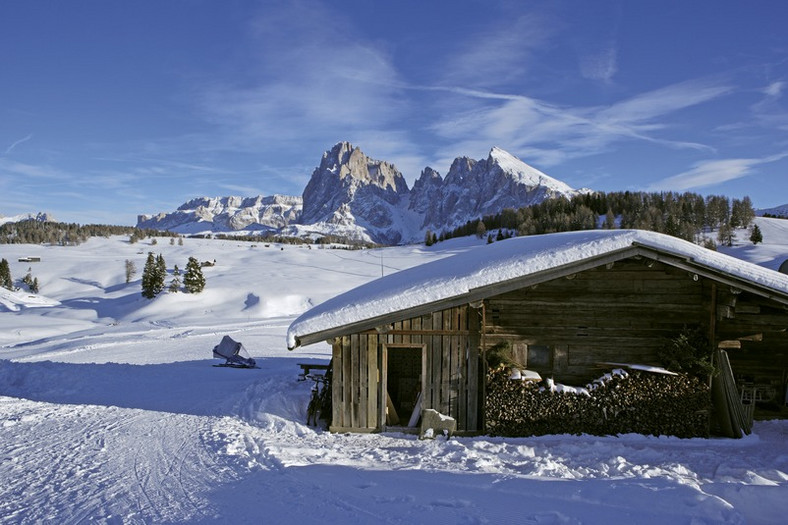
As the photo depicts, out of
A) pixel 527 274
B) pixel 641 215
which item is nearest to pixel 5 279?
pixel 527 274

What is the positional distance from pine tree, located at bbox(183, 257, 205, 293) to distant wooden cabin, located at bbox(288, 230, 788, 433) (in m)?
39.4

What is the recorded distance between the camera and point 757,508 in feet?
19.7

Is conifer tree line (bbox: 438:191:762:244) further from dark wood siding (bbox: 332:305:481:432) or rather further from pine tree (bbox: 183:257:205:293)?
dark wood siding (bbox: 332:305:481:432)

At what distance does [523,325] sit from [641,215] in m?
91.4

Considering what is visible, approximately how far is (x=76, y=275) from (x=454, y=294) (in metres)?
70.5

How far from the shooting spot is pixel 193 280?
47.2 m

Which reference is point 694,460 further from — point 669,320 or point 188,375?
point 188,375

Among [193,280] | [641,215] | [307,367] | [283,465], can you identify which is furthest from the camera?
[641,215]

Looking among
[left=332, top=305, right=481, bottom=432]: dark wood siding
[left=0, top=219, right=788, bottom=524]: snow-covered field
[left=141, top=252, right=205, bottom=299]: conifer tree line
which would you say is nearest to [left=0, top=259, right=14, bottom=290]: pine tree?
[left=141, top=252, right=205, bottom=299]: conifer tree line

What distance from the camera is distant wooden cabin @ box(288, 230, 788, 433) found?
1088cm

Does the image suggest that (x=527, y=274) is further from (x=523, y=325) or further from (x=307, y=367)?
(x=307, y=367)

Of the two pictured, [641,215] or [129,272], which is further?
[641,215]

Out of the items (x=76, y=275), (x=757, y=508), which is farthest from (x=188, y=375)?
(x=76, y=275)

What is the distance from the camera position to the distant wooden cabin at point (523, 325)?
10.9 meters
